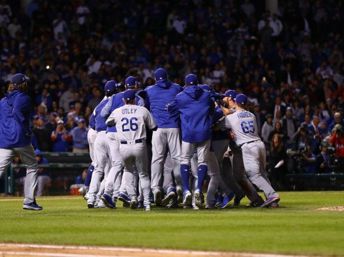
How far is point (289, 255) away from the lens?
39.5ft

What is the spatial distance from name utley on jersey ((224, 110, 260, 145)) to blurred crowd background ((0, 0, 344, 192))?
8.91 m

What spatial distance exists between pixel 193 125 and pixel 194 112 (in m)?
0.23

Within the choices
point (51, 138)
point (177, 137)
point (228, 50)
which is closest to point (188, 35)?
point (228, 50)

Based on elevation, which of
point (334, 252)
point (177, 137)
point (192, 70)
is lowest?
point (334, 252)

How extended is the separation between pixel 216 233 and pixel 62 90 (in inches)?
659

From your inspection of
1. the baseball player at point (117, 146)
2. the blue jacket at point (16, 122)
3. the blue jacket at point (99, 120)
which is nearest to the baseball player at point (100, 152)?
the blue jacket at point (99, 120)

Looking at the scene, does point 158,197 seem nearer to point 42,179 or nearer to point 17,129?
point 17,129

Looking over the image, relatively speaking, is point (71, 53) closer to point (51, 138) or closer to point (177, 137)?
point (51, 138)

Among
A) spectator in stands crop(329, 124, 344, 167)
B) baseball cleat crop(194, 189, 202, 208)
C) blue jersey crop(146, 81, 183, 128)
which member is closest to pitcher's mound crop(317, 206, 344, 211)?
baseball cleat crop(194, 189, 202, 208)

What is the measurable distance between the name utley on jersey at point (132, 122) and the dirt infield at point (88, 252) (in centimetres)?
586

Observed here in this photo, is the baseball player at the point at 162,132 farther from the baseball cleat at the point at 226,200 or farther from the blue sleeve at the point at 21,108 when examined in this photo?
the blue sleeve at the point at 21,108

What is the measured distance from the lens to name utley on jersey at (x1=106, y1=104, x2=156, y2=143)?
19.1m

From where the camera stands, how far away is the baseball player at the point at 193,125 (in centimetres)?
1945

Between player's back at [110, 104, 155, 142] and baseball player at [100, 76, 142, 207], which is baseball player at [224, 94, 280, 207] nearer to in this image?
player's back at [110, 104, 155, 142]
